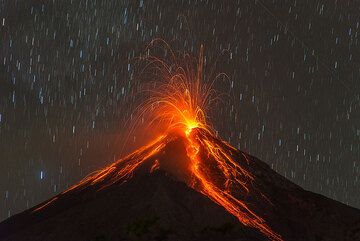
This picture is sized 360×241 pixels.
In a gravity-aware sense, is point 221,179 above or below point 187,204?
below

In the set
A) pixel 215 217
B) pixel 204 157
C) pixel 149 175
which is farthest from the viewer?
pixel 204 157

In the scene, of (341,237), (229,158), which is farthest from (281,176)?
(341,237)

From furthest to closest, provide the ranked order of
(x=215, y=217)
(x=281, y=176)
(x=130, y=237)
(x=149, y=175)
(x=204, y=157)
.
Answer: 1. (x=281, y=176)
2. (x=204, y=157)
3. (x=149, y=175)
4. (x=215, y=217)
5. (x=130, y=237)

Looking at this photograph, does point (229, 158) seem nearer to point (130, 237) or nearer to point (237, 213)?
point (237, 213)

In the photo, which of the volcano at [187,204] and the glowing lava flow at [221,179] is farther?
the glowing lava flow at [221,179]

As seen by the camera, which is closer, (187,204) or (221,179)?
(187,204)

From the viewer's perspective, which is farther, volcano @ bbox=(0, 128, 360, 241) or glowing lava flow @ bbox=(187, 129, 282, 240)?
glowing lava flow @ bbox=(187, 129, 282, 240)

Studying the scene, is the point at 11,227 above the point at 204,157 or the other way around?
the other way around

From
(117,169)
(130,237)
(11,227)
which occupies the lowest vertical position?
(11,227)
